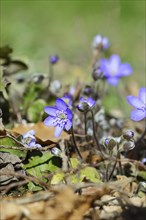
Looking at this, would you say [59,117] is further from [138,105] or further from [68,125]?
[138,105]

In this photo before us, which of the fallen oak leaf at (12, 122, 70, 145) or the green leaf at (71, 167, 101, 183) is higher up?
the fallen oak leaf at (12, 122, 70, 145)

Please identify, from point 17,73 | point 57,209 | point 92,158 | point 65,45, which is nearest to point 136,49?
point 65,45

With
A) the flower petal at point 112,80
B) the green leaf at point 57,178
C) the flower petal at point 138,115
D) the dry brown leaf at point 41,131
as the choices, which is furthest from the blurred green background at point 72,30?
the green leaf at point 57,178

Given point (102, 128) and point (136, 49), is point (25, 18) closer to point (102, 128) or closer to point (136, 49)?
point (136, 49)

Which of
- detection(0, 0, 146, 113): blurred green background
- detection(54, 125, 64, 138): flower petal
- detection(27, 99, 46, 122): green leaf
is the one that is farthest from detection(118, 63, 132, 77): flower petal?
detection(54, 125, 64, 138): flower petal

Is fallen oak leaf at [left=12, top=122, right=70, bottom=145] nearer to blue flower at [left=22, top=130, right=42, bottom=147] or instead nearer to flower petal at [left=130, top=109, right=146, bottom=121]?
blue flower at [left=22, top=130, right=42, bottom=147]

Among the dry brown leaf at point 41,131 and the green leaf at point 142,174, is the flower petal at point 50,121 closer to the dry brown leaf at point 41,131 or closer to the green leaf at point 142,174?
the dry brown leaf at point 41,131
